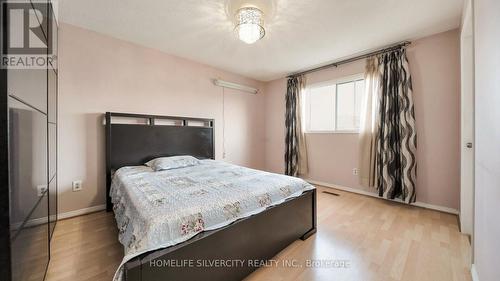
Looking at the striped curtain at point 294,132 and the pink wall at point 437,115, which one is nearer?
the pink wall at point 437,115

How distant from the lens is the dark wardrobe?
0.76 meters

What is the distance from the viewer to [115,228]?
2023mm

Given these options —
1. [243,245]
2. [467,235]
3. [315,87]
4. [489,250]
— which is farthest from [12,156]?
[315,87]

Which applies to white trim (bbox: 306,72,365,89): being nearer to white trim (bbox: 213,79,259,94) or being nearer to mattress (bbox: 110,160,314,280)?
white trim (bbox: 213,79,259,94)

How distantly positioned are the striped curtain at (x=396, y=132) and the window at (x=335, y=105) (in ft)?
1.34

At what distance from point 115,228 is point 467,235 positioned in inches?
141

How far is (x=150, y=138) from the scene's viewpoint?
2742 millimetres

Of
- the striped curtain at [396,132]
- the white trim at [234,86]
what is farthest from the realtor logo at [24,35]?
the striped curtain at [396,132]

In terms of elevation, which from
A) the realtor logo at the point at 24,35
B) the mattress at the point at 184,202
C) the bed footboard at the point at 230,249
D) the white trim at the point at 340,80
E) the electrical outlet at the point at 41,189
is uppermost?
the white trim at the point at 340,80

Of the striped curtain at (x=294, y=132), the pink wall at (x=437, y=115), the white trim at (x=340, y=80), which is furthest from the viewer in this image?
the striped curtain at (x=294, y=132)

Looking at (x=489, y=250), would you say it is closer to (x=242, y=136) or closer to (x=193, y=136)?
(x=193, y=136)

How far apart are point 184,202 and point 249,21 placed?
64.7 inches

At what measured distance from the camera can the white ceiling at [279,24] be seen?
1.87 metres

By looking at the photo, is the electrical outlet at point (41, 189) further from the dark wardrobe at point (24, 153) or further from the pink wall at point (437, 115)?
the pink wall at point (437, 115)
